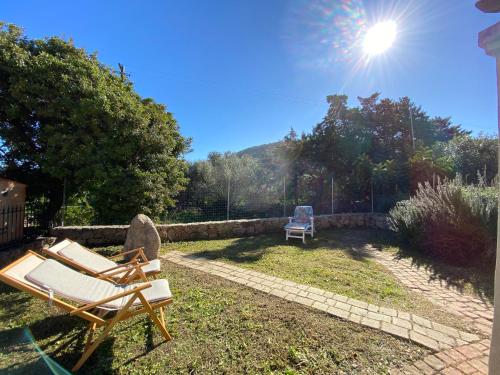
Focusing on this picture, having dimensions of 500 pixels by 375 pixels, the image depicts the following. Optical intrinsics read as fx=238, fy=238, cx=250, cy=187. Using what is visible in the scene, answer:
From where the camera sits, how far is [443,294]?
3.76 metres

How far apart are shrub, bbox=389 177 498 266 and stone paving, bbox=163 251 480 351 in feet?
11.4

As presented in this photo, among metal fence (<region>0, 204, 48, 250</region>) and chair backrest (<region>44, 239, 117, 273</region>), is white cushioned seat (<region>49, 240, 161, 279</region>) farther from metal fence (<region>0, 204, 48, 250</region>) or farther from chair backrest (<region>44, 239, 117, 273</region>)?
metal fence (<region>0, 204, 48, 250</region>)

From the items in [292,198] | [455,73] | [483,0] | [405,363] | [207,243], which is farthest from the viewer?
[292,198]

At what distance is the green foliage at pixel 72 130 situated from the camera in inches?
205

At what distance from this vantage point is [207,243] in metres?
7.03

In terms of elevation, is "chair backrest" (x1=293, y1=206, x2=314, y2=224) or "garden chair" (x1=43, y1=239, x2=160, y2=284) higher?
"chair backrest" (x1=293, y1=206, x2=314, y2=224)

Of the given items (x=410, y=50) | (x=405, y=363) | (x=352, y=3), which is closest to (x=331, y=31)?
(x=352, y=3)

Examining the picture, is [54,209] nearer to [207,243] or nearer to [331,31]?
[207,243]

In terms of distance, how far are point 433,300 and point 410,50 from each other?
7044 mm

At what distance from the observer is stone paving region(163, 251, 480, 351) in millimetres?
2533

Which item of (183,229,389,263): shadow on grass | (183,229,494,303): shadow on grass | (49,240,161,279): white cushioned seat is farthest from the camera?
(183,229,389,263): shadow on grass

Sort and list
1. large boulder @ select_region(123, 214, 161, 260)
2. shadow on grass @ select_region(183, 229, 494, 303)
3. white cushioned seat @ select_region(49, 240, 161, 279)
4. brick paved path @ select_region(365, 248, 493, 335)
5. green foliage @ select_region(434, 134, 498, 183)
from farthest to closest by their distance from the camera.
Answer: green foliage @ select_region(434, 134, 498, 183)
large boulder @ select_region(123, 214, 161, 260)
shadow on grass @ select_region(183, 229, 494, 303)
white cushioned seat @ select_region(49, 240, 161, 279)
brick paved path @ select_region(365, 248, 493, 335)

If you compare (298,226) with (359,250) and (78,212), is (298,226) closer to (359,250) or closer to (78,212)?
(359,250)

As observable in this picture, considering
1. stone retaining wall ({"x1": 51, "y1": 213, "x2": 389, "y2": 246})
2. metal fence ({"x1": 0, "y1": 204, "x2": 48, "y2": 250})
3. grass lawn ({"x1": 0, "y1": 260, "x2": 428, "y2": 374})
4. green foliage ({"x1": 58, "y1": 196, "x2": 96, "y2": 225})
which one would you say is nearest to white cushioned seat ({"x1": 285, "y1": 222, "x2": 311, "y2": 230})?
stone retaining wall ({"x1": 51, "y1": 213, "x2": 389, "y2": 246})
